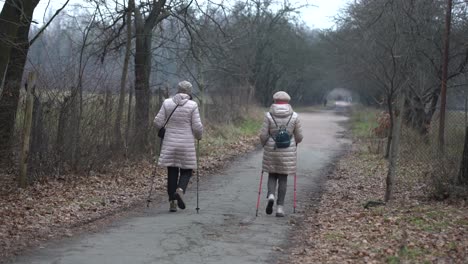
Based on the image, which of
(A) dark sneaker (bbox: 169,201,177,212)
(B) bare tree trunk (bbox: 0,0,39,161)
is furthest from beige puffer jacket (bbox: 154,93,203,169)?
(B) bare tree trunk (bbox: 0,0,39,161)

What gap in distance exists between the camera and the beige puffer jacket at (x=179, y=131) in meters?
9.77

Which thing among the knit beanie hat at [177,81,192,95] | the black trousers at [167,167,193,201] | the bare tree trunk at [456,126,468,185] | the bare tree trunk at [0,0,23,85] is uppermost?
the bare tree trunk at [0,0,23,85]

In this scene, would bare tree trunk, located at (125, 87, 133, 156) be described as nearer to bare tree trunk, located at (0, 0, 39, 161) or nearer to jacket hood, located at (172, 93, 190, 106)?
bare tree trunk, located at (0, 0, 39, 161)

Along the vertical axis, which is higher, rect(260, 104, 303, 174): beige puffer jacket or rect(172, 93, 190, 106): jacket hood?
rect(172, 93, 190, 106): jacket hood

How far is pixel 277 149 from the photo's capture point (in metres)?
9.73

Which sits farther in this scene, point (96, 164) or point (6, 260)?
point (96, 164)

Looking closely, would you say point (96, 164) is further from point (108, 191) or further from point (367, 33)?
point (367, 33)

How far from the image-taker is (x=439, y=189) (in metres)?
10.6

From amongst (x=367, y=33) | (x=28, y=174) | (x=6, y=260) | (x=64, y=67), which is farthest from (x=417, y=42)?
(x=6, y=260)

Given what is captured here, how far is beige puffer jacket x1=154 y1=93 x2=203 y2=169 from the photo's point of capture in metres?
9.77

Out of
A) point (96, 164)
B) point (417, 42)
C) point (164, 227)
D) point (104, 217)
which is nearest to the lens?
point (164, 227)

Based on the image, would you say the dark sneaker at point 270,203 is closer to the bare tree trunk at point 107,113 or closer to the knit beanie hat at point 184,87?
the knit beanie hat at point 184,87

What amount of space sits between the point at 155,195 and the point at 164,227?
3.42m

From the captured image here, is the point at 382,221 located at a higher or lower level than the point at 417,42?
lower
